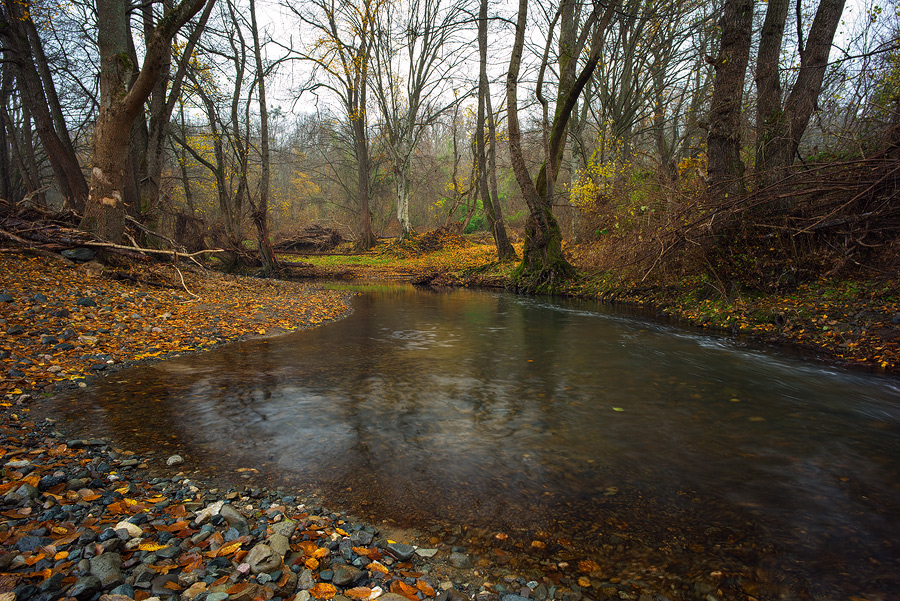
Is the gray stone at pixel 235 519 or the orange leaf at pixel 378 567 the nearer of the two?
the orange leaf at pixel 378 567

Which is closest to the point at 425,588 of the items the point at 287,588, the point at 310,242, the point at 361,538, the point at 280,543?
the point at 361,538

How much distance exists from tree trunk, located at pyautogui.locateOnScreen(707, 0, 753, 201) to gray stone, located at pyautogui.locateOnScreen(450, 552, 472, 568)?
8.34m

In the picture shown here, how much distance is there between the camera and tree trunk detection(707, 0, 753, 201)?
8531 mm

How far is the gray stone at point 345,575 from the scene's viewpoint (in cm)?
207

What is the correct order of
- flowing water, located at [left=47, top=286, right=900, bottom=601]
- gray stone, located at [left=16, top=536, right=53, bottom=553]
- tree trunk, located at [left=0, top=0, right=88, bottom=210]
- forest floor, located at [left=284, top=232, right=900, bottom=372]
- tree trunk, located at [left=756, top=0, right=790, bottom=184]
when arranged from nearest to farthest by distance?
gray stone, located at [left=16, top=536, right=53, bottom=553] → flowing water, located at [left=47, top=286, right=900, bottom=601] → forest floor, located at [left=284, top=232, right=900, bottom=372] → tree trunk, located at [left=756, top=0, right=790, bottom=184] → tree trunk, located at [left=0, top=0, right=88, bottom=210]

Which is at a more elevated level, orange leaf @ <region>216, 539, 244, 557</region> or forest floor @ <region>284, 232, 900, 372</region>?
forest floor @ <region>284, 232, 900, 372</region>

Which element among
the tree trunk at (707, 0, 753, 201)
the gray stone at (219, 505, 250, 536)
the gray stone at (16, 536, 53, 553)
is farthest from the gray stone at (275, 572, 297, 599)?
the tree trunk at (707, 0, 753, 201)

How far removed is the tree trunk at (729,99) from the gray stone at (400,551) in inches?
335

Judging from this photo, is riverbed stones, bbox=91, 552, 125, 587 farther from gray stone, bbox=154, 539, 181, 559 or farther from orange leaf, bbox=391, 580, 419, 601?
orange leaf, bbox=391, 580, 419, 601

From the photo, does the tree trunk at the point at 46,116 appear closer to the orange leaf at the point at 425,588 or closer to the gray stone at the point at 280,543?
the gray stone at the point at 280,543

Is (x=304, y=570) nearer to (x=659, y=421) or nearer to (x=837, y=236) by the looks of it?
(x=659, y=421)

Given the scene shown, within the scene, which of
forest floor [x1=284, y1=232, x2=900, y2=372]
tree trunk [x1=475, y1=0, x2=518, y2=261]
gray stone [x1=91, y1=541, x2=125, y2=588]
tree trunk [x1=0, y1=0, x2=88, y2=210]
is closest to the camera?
gray stone [x1=91, y1=541, x2=125, y2=588]

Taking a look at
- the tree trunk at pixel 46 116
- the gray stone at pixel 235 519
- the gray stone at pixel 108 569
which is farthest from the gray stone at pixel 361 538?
the tree trunk at pixel 46 116

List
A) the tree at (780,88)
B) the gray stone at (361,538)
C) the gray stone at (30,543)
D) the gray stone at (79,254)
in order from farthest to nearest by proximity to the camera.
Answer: the gray stone at (79,254) < the tree at (780,88) < the gray stone at (361,538) < the gray stone at (30,543)
